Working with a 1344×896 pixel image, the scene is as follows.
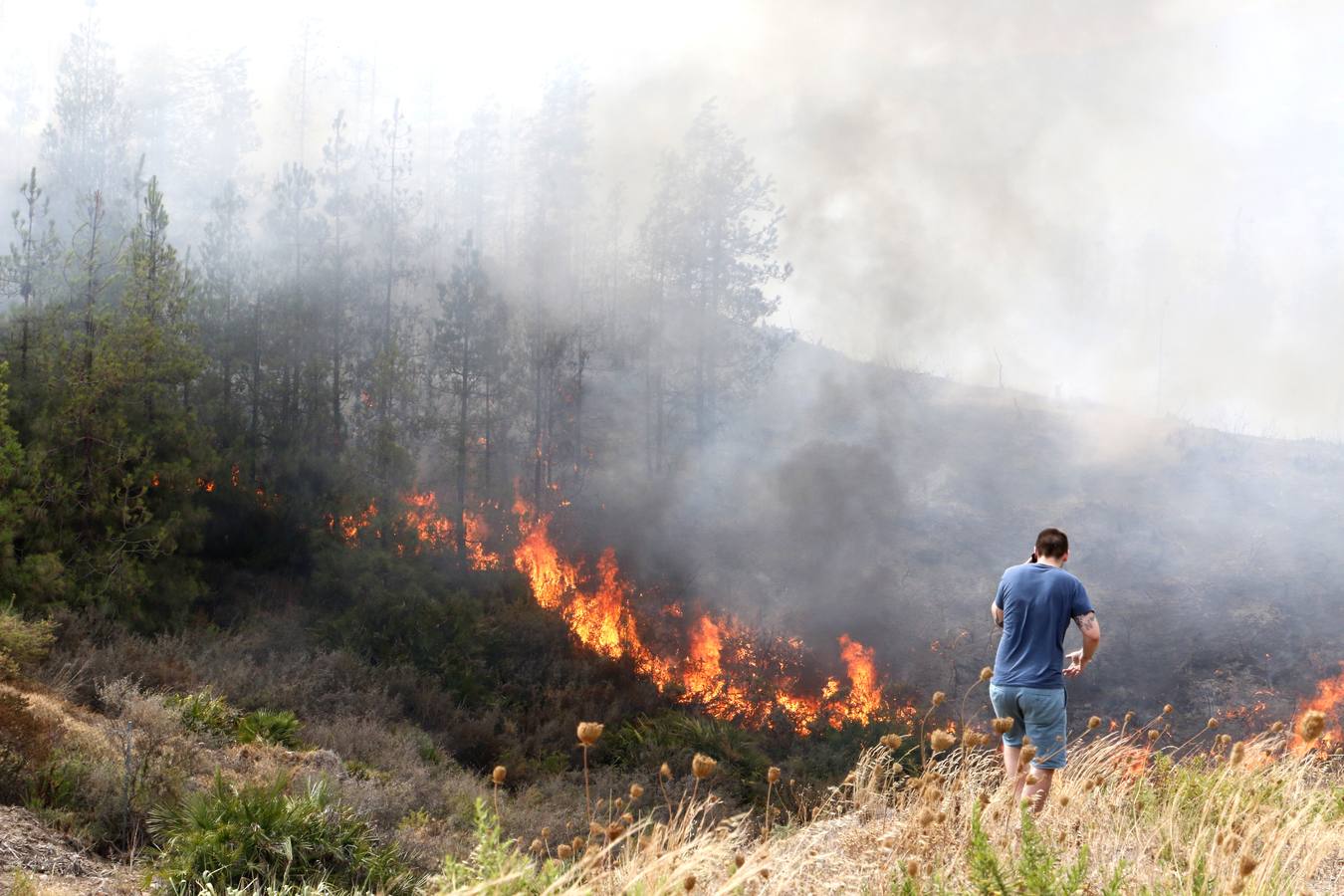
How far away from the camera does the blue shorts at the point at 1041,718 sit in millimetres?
4995

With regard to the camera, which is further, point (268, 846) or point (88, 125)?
point (88, 125)

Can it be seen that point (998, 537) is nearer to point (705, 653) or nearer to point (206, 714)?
point (705, 653)

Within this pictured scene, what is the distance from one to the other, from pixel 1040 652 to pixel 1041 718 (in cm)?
36

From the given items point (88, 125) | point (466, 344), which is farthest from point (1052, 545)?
point (88, 125)

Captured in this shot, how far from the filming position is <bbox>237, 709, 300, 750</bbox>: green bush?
10.2 metres

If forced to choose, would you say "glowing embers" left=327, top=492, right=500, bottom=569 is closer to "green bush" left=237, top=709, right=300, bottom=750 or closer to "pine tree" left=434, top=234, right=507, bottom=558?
"pine tree" left=434, top=234, right=507, bottom=558

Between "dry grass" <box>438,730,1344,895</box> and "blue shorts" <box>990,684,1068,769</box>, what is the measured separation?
21cm

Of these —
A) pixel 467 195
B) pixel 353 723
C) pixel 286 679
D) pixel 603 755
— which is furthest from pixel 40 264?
pixel 467 195

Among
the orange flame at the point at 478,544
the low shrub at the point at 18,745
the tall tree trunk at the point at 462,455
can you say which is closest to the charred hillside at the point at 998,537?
the orange flame at the point at 478,544

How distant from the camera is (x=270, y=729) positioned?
1085 cm

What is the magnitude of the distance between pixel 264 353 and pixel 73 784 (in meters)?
19.7

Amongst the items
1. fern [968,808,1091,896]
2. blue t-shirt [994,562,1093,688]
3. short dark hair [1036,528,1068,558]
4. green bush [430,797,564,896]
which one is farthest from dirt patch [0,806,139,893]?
short dark hair [1036,528,1068,558]

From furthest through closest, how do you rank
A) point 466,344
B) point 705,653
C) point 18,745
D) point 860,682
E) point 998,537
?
point 998,537 → point 466,344 → point 705,653 → point 860,682 → point 18,745

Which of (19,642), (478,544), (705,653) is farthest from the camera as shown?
(478,544)
